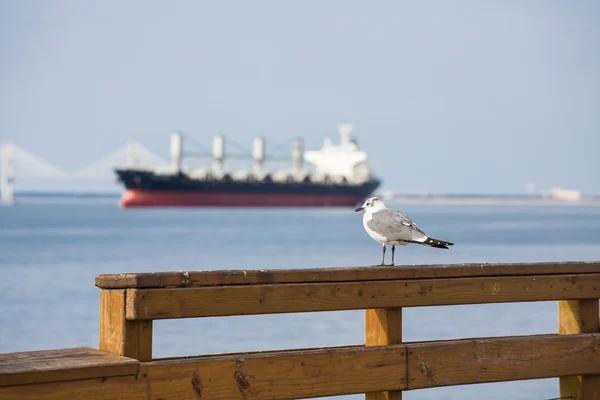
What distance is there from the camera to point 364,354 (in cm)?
354

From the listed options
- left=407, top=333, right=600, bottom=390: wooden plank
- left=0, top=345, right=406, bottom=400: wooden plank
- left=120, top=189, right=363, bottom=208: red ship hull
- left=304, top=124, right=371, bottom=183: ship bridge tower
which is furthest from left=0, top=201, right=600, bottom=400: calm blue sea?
left=304, top=124, right=371, bottom=183: ship bridge tower

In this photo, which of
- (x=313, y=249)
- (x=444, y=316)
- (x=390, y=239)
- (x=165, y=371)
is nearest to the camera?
(x=165, y=371)

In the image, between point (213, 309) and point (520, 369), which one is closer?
point (213, 309)

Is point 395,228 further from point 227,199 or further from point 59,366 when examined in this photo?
point 227,199

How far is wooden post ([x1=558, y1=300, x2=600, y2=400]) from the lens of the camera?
4.08m

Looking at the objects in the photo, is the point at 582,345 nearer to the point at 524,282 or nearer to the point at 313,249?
the point at 524,282

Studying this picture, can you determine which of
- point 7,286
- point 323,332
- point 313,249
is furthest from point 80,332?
point 313,249

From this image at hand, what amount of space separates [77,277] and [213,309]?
30.2m

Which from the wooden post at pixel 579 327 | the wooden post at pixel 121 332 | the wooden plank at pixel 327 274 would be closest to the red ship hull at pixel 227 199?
the wooden post at pixel 579 327

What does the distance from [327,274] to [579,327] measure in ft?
3.84

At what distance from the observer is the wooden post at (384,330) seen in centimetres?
363

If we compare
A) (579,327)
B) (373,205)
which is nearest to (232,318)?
(373,205)

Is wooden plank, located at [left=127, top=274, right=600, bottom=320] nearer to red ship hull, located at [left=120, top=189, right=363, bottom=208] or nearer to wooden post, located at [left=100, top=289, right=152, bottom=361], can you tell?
wooden post, located at [left=100, top=289, right=152, bottom=361]

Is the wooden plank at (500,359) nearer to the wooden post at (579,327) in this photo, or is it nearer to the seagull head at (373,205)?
the wooden post at (579,327)
